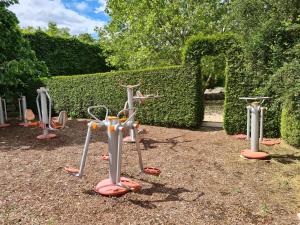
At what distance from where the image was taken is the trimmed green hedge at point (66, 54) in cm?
1435

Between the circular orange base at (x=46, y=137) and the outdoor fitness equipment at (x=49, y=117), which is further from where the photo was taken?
the circular orange base at (x=46, y=137)

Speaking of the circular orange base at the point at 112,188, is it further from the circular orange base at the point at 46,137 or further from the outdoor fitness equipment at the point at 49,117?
the circular orange base at the point at 46,137

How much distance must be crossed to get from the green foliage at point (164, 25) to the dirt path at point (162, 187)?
735 cm

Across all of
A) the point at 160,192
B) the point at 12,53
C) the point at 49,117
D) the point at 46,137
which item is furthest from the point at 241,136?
the point at 12,53

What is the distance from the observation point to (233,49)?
670cm

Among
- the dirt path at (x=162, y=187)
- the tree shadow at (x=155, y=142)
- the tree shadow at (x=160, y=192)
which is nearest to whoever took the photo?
the dirt path at (x=162, y=187)

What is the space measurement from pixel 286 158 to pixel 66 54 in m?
13.3

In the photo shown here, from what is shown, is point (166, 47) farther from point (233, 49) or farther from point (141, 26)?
point (233, 49)

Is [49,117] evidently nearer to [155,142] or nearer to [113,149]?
[155,142]

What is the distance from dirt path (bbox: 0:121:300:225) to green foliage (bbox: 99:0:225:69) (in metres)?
7.35

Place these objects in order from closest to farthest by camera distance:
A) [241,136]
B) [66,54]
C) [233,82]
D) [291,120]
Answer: [291,120] < [241,136] < [233,82] < [66,54]

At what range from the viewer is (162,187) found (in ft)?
11.7

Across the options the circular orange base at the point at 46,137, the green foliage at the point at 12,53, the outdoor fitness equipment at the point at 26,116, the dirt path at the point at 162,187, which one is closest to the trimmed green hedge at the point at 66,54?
the outdoor fitness equipment at the point at 26,116

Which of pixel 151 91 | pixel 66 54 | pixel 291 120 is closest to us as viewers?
pixel 291 120
